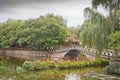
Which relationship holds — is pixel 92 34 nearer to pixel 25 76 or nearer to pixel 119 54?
pixel 119 54

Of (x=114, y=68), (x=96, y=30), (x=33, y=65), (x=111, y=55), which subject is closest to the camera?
(x=114, y=68)

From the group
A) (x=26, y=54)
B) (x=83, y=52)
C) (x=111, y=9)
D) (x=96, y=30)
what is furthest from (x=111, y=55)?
(x=26, y=54)

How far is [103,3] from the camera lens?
38281 millimetres

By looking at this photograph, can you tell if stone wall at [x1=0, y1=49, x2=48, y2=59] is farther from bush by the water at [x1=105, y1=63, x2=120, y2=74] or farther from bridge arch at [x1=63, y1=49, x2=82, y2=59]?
bush by the water at [x1=105, y1=63, x2=120, y2=74]

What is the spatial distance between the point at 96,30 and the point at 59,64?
6.78 m

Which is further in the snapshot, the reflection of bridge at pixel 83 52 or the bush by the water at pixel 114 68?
the reflection of bridge at pixel 83 52

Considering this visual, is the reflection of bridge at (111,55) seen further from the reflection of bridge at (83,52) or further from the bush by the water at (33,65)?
the bush by the water at (33,65)

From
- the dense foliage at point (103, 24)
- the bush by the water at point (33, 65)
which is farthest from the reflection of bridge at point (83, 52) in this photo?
the bush by the water at point (33, 65)

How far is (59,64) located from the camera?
38031 millimetres

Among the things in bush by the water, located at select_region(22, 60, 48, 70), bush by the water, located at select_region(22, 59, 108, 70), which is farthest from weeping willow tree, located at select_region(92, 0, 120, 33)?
bush by the water, located at select_region(22, 60, 48, 70)

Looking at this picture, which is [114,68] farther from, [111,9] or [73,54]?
[73,54]

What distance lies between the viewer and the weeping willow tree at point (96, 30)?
127 ft

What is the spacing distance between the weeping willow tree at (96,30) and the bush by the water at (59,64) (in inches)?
109

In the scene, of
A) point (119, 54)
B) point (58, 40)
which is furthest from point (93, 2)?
point (58, 40)
